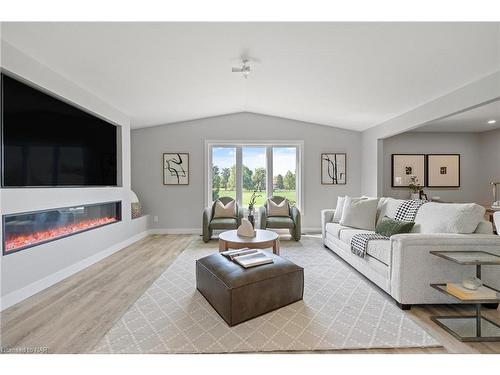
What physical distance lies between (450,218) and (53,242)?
4.31 m

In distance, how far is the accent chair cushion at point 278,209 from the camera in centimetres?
539

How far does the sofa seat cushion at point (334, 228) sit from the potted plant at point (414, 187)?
8.21 feet

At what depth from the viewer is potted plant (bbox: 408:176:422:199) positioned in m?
5.72

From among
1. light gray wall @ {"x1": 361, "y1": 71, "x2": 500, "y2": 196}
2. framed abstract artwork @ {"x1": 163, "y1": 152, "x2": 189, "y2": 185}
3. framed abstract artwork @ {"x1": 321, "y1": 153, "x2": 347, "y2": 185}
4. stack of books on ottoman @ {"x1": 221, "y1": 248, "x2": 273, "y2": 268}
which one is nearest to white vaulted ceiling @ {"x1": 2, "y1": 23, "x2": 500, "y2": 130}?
light gray wall @ {"x1": 361, "y1": 71, "x2": 500, "y2": 196}

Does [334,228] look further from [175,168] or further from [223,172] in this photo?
[175,168]

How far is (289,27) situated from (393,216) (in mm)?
2711

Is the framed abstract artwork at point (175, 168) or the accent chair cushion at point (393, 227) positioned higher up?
the framed abstract artwork at point (175, 168)

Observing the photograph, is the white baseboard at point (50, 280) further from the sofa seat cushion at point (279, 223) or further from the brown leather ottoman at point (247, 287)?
the sofa seat cushion at point (279, 223)

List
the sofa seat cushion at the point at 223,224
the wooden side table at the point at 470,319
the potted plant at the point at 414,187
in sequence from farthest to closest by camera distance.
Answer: the potted plant at the point at 414,187 → the sofa seat cushion at the point at 223,224 → the wooden side table at the point at 470,319

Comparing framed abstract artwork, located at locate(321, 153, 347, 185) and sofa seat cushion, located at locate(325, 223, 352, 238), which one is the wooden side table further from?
framed abstract artwork, located at locate(321, 153, 347, 185)

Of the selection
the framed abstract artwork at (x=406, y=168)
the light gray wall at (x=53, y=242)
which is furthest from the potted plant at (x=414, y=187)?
the light gray wall at (x=53, y=242)
